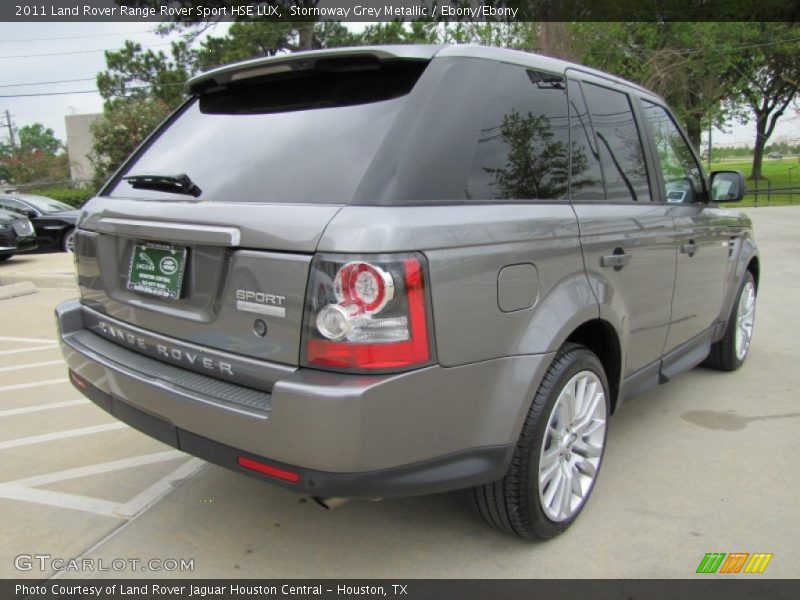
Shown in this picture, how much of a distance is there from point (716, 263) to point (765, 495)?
152 centimetres

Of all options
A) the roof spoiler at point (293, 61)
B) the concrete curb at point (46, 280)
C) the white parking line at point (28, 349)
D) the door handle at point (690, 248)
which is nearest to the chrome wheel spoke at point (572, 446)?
the door handle at point (690, 248)

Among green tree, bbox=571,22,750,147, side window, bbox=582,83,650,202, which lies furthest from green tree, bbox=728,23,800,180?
side window, bbox=582,83,650,202

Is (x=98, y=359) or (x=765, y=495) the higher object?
(x=98, y=359)

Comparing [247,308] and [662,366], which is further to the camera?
[662,366]

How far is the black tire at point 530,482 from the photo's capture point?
228 centimetres

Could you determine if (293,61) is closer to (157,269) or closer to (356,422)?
(157,269)

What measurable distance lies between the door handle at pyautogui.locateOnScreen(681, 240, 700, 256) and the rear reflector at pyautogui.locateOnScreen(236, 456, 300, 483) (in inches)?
97.4

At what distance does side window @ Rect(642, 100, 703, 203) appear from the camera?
3494mm

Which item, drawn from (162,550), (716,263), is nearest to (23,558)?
(162,550)

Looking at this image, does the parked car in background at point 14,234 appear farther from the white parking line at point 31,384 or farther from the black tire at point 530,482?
the black tire at point 530,482

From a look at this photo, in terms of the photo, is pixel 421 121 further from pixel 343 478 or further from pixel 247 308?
pixel 343 478

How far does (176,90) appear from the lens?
23734 millimetres

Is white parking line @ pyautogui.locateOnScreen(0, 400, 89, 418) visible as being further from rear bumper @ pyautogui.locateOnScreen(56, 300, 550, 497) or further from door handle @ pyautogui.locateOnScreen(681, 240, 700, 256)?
door handle @ pyautogui.locateOnScreen(681, 240, 700, 256)

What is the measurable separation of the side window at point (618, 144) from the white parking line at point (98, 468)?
2.68m
